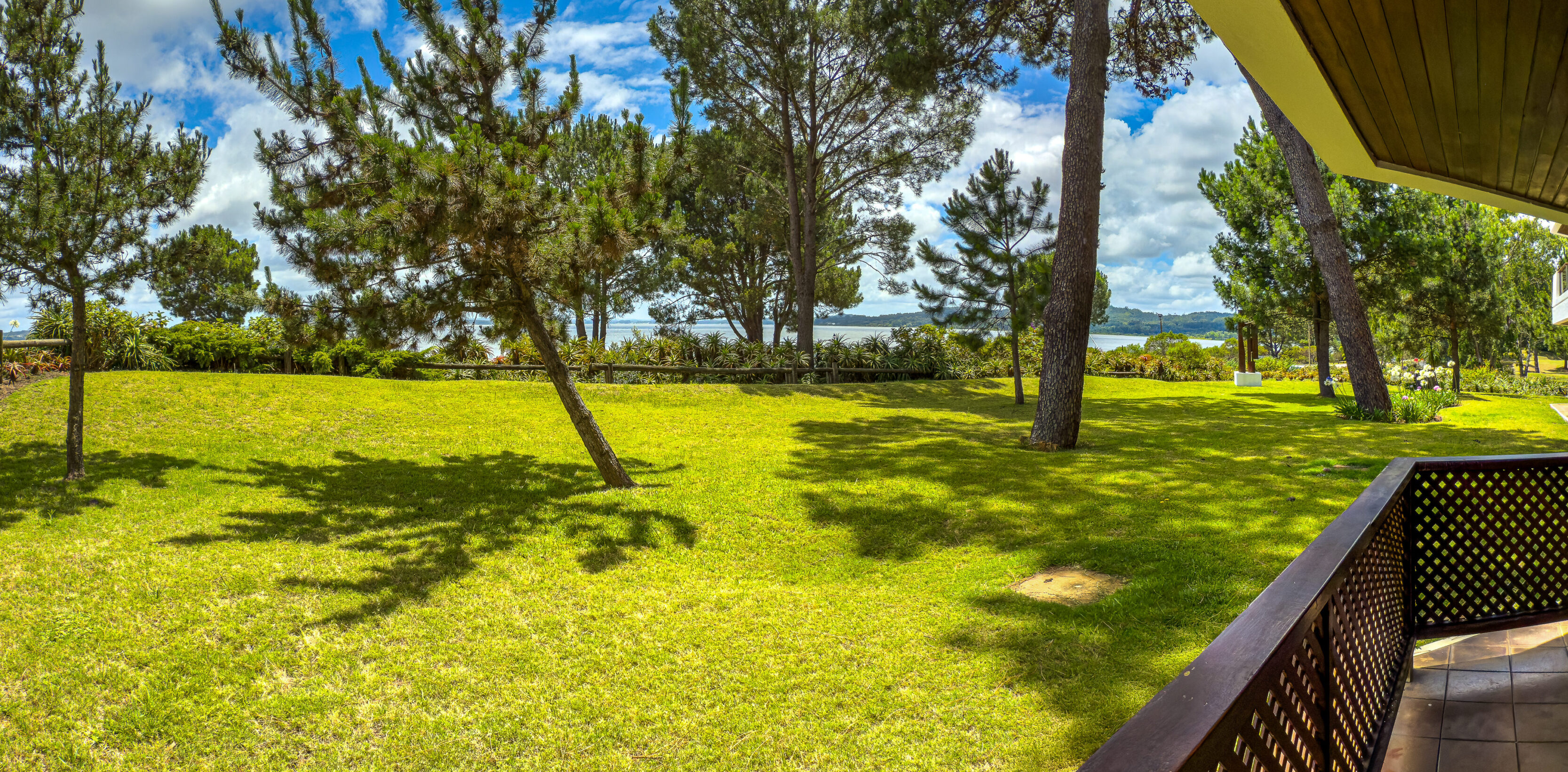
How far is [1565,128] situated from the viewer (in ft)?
10.9

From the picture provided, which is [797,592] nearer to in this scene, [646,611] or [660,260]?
[646,611]

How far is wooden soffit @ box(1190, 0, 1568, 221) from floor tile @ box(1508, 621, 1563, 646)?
2.37 meters

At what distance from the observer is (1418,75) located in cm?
280

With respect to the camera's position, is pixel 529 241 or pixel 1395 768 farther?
pixel 529 241

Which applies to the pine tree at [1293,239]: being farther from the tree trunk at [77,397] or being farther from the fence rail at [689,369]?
the tree trunk at [77,397]

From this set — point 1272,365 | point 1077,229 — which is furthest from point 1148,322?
point 1077,229

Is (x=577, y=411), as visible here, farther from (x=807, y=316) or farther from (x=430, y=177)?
(x=807, y=316)

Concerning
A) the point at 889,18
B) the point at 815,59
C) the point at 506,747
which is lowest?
the point at 506,747

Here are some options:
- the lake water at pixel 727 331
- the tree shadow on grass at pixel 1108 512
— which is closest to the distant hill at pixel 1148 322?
the lake water at pixel 727 331

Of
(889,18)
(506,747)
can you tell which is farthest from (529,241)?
(889,18)

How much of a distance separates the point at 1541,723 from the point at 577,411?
690 centimetres

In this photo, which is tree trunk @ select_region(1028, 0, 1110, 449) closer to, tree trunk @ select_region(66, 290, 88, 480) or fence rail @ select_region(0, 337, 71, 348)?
tree trunk @ select_region(66, 290, 88, 480)

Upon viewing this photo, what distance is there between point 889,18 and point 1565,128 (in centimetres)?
1149

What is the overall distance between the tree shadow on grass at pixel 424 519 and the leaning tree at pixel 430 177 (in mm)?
907
